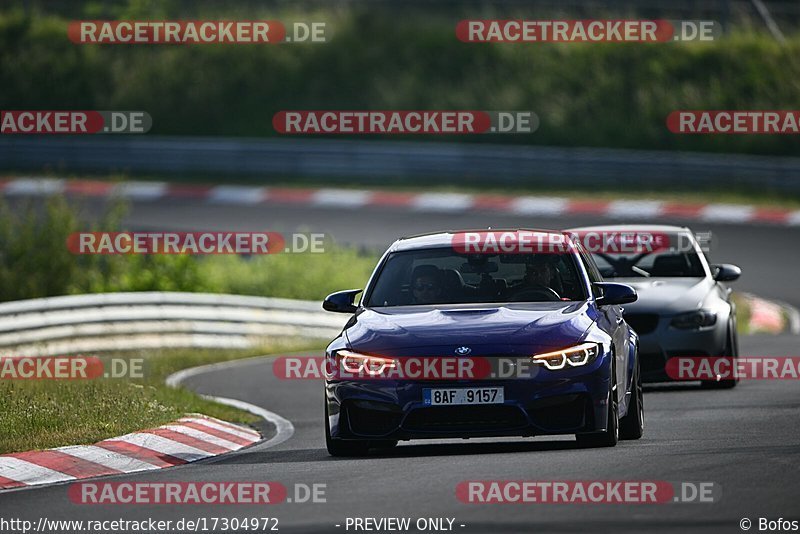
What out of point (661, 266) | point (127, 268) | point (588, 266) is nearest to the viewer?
point (588, 266)

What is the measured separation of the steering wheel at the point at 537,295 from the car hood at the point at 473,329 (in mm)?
185

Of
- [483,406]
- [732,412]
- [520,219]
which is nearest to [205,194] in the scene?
[520,219]

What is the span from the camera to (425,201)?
3784 cm

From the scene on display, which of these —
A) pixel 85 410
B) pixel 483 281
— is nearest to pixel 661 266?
pixel 483 281

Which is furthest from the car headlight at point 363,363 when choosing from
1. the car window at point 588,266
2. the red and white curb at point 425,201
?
the red and white curb at point 425,201

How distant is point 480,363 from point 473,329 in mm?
344

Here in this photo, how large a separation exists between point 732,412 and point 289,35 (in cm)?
3590

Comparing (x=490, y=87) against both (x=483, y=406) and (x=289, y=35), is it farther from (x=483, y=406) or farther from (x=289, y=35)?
(x=483, y=406)

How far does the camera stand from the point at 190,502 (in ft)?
31.2

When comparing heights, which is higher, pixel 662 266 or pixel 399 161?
pixel 399 161

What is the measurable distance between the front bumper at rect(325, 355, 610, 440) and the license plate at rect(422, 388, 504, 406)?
0.02 m

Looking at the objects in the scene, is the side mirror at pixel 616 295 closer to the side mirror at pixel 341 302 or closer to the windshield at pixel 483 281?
the windshield at pixel 483 281

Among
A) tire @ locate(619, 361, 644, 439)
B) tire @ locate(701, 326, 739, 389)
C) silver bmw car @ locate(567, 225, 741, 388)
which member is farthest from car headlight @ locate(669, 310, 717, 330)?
tire @ locate(619, 361, 644, 439)

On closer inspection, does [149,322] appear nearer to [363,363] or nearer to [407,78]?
[363,363]
